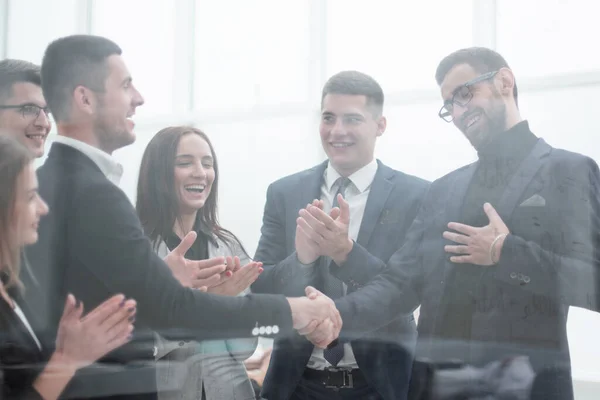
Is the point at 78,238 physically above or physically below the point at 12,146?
below

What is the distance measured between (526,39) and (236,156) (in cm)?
85

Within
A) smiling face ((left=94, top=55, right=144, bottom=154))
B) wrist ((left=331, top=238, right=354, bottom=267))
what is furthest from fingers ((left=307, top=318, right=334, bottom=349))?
smiling face ((left=94, top=55, right=144, bottom=154))

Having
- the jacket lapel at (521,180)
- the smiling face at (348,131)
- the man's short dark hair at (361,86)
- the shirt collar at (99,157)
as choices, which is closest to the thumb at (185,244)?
the shirt collar at (99,157)

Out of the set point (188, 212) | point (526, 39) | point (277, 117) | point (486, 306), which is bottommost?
point (486, 306)

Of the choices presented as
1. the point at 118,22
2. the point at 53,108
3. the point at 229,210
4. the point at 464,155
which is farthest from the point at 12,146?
the point at 464,155

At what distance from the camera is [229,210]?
172 centimetres

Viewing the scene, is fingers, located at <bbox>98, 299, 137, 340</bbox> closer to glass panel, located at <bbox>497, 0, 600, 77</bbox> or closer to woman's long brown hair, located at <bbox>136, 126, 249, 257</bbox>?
woman's long brown hair, located at <bbox>136, 126, 249, 257</bbox>

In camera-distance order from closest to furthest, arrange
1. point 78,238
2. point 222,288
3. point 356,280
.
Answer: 1. point 78,238
2. point 222,288
3. point 356,280

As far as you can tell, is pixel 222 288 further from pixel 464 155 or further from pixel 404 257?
pixel 464 155

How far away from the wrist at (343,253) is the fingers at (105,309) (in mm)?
573

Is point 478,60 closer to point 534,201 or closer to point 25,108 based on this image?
point 534,201

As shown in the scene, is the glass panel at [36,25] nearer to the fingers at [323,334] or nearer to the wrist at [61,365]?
the wrist at [61,365]

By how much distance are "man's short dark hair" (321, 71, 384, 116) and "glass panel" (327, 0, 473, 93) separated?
0.02m

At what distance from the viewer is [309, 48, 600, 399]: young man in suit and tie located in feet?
5.36
